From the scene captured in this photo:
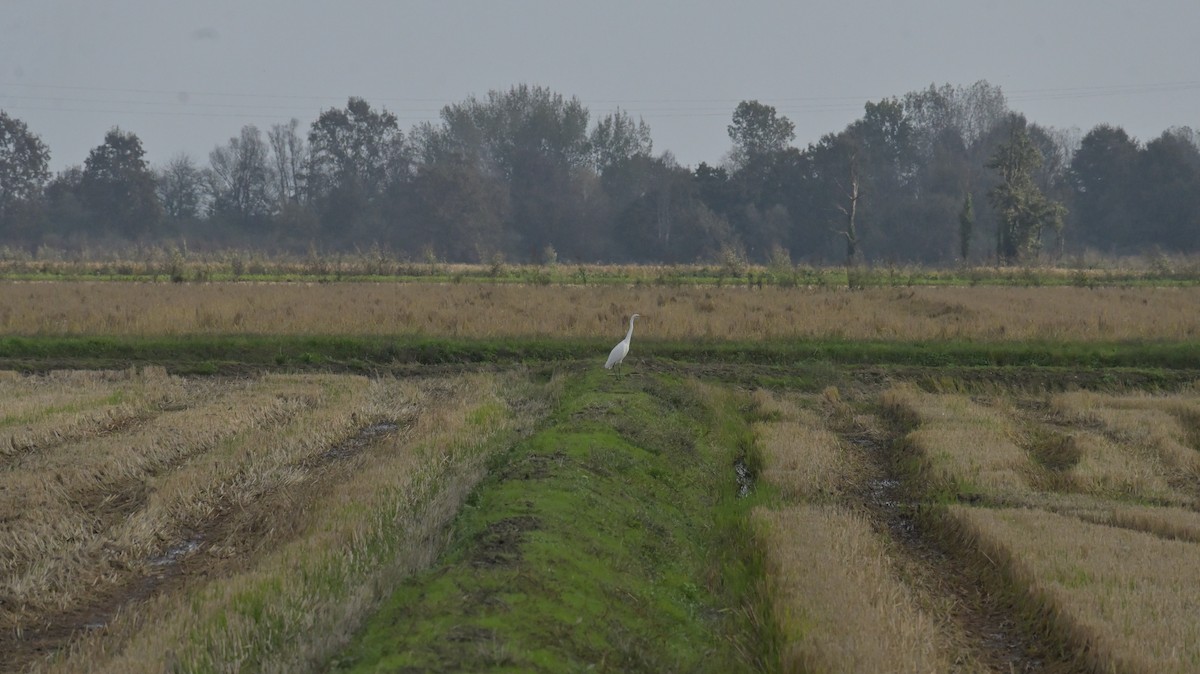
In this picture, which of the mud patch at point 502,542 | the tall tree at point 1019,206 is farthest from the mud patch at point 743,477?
the tall tree at point 1019,206

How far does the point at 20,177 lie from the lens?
75.2 meters

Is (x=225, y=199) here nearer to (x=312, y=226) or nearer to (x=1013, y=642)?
(x=312, y=226)

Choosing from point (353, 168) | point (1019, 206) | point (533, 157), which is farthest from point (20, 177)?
point (1019, 206)

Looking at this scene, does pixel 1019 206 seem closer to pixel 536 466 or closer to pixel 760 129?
pixel 760 129

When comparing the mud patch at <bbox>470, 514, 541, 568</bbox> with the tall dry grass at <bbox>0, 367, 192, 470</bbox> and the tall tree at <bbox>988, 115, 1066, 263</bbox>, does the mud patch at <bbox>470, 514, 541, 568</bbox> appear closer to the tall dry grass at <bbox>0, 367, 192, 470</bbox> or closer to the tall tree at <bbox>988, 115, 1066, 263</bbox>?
the tall dry grass at <bbox>0, 367, 192, 470</bbox>

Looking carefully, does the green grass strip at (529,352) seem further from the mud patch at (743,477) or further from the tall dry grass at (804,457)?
the mud patch at (743,477)

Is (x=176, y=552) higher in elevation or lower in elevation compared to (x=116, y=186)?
lower

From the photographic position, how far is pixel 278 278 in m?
41.2

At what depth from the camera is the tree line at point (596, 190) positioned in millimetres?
70125

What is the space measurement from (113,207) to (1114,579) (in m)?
77.0

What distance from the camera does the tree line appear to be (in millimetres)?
70125

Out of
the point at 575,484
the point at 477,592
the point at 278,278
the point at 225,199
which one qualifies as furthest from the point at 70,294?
the point at 225,199

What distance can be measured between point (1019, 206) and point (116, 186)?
5730 cm

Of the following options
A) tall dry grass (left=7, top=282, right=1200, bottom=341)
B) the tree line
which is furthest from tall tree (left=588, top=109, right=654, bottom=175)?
tall dry grass (left=7, top=282, right=1200, bottom=341)
